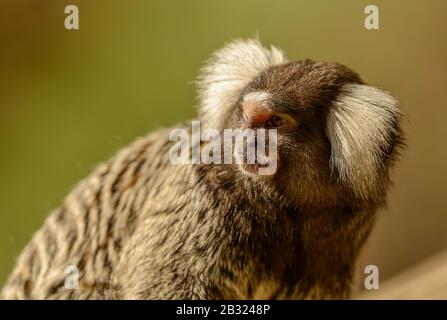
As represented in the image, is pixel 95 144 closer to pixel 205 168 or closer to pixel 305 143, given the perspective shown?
pixel 205 168

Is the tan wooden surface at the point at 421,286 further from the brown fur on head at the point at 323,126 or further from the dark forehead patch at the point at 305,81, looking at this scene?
the dark forehead patch at the point at 305,81

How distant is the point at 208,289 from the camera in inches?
124

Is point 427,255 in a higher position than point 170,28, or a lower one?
lower

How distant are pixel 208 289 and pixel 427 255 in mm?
3518

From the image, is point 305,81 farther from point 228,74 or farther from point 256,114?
point 228,74

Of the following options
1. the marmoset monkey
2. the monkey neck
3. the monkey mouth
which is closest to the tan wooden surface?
the marmoset monkey

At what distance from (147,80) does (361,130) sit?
2691 mm

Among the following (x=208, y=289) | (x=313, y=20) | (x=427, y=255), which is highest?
(x=313, y=20)

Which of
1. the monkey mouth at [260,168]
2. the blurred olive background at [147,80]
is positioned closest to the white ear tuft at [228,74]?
the monkey mouth at [260,168]

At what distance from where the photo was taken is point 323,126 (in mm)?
A: 2967

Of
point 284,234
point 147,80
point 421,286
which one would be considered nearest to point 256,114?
point 284,234

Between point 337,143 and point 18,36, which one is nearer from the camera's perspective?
point 337,143

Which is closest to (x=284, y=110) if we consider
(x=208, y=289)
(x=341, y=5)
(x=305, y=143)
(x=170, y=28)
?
(x=305, y=143)

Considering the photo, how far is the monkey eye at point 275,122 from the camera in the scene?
2.84 m
